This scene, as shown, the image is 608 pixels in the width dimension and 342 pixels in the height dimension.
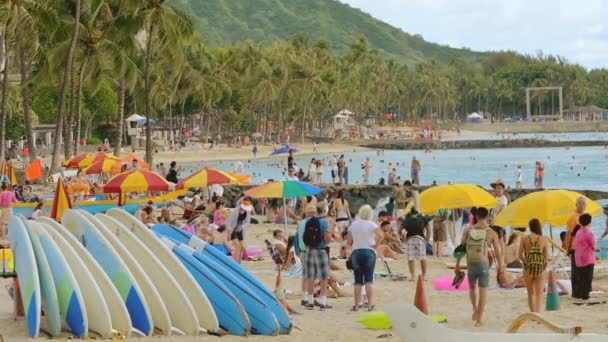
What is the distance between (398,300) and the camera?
1515cm

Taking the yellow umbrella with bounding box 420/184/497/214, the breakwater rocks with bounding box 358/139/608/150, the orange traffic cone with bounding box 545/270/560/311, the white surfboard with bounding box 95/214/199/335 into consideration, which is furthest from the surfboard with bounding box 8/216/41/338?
the breakwater rocks with bounding box 358/139/608/150

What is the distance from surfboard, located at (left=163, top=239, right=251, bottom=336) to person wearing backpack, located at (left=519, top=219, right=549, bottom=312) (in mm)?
3292

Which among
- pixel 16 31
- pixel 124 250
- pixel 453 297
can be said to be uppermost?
pixel 16 31

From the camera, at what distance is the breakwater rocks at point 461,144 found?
108 m

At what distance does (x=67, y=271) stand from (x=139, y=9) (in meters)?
32.2

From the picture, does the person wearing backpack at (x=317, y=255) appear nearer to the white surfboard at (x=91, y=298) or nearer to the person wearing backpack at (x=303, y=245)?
the person wearing backpack at (x=303, y=245)

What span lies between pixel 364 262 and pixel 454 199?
227 inches

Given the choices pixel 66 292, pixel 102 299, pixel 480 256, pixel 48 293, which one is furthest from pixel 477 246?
pixel 48 293

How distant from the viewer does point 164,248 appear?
1248cm

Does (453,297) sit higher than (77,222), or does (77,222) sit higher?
(77,222)

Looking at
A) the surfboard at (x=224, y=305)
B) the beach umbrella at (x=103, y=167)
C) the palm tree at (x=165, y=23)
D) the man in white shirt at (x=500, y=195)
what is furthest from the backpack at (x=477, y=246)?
the palm tree at (x=165, y=23)

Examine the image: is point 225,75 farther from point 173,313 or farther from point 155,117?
point 173,313

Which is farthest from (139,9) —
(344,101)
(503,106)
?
(503,106)

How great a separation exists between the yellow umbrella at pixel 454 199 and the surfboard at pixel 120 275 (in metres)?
7.82
